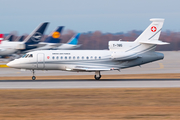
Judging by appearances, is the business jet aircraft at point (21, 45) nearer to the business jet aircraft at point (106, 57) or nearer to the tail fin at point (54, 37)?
the tail fin at point (54, 37)

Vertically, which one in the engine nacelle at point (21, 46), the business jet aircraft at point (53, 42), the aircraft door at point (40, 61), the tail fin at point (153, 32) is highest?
the business jet aircraft at point (53, 42)

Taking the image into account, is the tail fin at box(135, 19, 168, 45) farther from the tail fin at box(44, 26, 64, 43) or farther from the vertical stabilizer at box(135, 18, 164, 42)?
the tail fin at box(44, 26, 64, 43)

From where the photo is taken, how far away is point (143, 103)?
15773mm

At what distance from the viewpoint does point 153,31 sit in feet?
92.9

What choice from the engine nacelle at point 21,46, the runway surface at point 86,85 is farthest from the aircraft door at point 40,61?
the engine nacelle at point 21,46

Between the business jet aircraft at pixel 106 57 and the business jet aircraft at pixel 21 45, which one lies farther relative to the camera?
the business jet aircraft at pixel 21 45

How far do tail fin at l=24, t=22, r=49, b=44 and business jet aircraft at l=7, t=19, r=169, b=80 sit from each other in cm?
2762

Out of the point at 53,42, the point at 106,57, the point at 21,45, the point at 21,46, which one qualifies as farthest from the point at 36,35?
the point at 106,57

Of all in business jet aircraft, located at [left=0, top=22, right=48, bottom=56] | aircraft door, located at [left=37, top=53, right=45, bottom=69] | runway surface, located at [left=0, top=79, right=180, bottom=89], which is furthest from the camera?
business jet aircraft, located at [left=0, top=22, right=48, bottom=56]

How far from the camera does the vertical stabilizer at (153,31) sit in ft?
92.8

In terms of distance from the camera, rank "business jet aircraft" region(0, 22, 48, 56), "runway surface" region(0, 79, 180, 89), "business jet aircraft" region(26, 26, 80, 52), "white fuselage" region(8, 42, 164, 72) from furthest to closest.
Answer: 1. "business jet aircraft" region(26, 26, 80, 52)
2. "business jet aircraft" region(0, 22, 48, 56)
3. "white fuselage" region(8, 42, 164, 72)
4. "runway surface" region(0, 79, 180, 89)

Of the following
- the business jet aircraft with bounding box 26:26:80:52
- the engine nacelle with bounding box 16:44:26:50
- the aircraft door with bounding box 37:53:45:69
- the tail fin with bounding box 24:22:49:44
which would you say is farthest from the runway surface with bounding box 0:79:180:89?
the business jet aircraft with bounding box 26:26:80:52

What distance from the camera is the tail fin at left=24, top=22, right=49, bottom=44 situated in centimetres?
5562

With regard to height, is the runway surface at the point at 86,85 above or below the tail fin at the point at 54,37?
below
